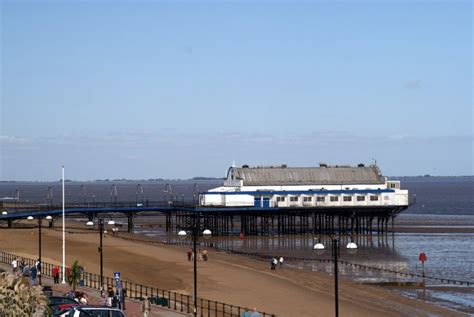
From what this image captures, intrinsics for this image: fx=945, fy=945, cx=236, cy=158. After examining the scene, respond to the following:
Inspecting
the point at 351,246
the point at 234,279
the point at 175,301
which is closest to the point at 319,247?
the point at 234,279

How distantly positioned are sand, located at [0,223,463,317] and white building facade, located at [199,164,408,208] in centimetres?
1402

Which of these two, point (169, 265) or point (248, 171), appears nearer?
point (169, 265)

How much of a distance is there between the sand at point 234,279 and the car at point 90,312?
13.4 m

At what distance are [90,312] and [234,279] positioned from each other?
25976 mm

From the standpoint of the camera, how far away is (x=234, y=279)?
178 ft

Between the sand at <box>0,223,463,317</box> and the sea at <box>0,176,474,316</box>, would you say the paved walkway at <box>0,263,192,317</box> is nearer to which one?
the sand at <box>0,223,463,317</box>

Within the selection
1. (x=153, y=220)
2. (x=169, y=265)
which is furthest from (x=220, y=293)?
(x=153, y=220)

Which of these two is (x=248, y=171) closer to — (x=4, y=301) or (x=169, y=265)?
(x=169, y=265)

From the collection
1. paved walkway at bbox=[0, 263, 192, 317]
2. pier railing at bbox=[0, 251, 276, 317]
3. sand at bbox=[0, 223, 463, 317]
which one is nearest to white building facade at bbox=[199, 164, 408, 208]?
A: sand at bbox=[0, 223, 463, 317]

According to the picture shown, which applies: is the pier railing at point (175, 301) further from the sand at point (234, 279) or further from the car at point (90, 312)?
the car at point (90, 312)

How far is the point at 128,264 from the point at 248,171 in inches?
1327

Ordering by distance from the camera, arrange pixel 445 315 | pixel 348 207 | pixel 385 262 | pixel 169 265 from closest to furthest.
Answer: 1. pixel 445 315
2. pixel 169 265
3. pixel 385 262
4. pixel 348 207

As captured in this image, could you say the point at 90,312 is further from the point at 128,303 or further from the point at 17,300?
the point at 128,303

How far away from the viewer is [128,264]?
61.0 metres
